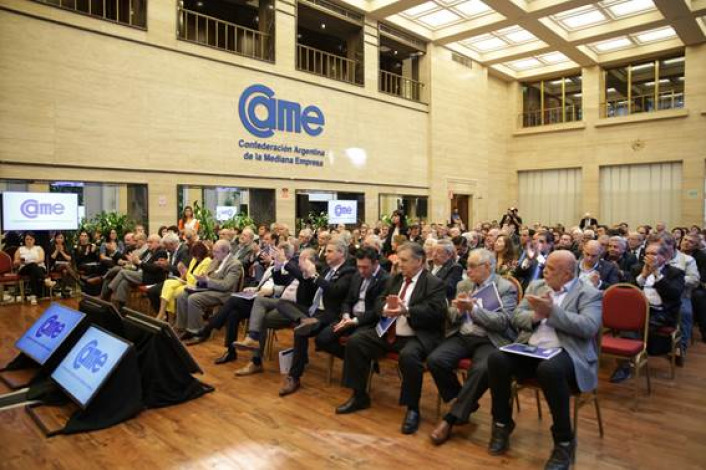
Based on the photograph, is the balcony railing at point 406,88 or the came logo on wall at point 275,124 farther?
the balcony railing at point 406,88

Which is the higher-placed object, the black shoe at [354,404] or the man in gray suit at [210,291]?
the man in gray suit at [210,291]

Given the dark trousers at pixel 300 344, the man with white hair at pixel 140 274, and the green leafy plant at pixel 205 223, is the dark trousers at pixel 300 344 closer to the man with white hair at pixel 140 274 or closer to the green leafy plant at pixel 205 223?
the man with white hair at pixel 140 274

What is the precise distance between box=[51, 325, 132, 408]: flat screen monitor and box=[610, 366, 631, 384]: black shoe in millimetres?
4184

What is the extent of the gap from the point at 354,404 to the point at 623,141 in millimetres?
17219

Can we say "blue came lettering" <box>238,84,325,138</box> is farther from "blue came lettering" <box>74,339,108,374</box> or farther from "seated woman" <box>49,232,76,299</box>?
"blue came lettering" <box>74,339,108,374</box>

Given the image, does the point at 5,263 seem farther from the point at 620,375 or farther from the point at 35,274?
the point at 620,375

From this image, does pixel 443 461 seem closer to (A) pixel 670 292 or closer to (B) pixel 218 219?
(A) pixel 670 292

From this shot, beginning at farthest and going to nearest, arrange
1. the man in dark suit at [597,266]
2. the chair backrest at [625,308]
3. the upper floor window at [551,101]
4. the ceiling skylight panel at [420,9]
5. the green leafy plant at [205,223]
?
1. the upper floor window at [551,101]
2. the ceiling skylight panel at [420,9]
3. the green leafy plant at [205,223]
4. the man in dark suit at [597,266]
5. the chair backrest at [625,308]

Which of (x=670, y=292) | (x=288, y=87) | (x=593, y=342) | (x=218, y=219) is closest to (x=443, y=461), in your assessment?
(x=593, y=342)

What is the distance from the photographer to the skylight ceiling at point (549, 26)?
44.8ft

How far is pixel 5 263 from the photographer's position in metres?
7.98

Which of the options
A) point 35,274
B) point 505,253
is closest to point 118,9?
point 35,274

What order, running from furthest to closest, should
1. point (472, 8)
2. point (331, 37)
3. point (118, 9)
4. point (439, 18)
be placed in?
point (331, 37), point (439, 18), point (472, 8), point (118, 9)

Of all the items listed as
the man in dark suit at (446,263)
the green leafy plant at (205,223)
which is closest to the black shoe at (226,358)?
the man in dark suit at (446,263)
